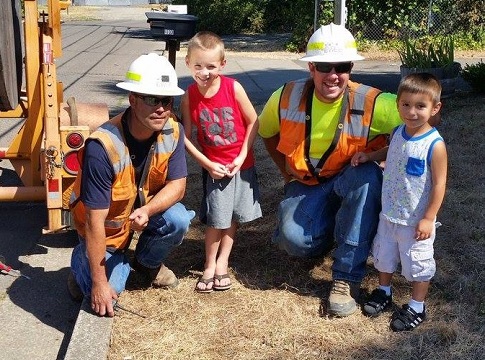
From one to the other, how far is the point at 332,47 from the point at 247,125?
0.65 m

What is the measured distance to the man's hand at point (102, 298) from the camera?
3492 millimetres

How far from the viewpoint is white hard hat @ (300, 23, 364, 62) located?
363 centimetres

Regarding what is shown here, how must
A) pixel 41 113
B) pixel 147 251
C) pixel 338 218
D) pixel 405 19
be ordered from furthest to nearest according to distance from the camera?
pixel 405 19 → pixel 41 113 → pixel 147 251 → pixel 338 218

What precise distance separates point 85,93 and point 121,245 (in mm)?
8711

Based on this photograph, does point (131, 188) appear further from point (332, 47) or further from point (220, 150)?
point (332, 47)

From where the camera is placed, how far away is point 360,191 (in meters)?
3.68

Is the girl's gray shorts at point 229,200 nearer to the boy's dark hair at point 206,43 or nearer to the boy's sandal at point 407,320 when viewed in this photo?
the boy's dark hair at point 206,43

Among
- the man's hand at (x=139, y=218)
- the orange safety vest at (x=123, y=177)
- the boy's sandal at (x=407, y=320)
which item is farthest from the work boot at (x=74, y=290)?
the boy's sandal at (x=407, y=320)

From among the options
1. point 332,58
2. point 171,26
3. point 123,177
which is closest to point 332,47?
point 332,58

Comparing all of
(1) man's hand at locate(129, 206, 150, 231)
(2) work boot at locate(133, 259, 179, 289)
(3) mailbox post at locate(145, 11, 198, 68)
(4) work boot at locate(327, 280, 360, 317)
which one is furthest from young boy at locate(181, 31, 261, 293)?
(3) mailbox post at locate(145, 11, 198, 68)

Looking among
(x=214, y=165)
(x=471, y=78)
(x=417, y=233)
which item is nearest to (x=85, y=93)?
(x=471, y=78)

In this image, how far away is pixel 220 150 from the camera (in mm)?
3945

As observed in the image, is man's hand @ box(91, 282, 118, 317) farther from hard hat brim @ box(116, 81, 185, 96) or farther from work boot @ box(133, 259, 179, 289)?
hard hat brim @ box(116, 81, 185, 96)

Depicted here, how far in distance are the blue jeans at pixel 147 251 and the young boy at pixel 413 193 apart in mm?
1078
